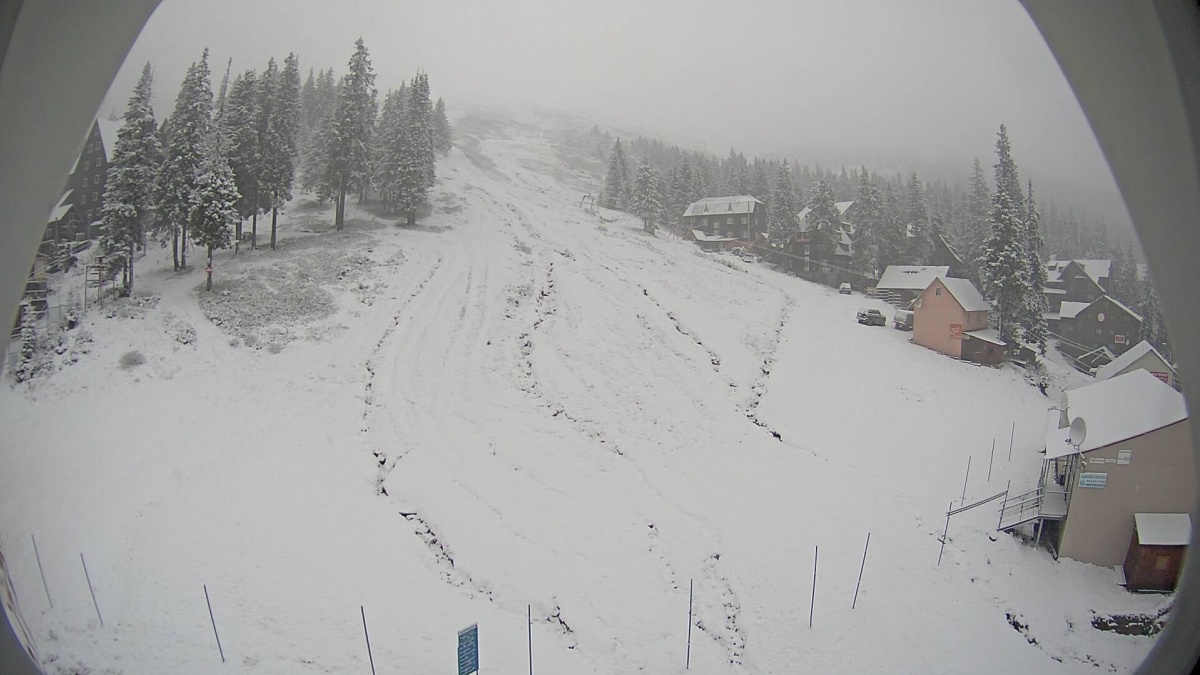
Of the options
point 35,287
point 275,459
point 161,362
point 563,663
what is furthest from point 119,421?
point 563,663

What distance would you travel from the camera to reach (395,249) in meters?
5.62

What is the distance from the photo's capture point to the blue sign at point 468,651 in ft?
10.3

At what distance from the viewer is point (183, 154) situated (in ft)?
14.0

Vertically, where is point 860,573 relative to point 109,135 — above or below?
below

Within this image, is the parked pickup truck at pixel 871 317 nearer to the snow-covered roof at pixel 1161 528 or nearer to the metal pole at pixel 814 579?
the metal pole at pixel 814 579

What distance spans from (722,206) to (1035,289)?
8.94ft

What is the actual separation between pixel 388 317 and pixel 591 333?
6.21 feet

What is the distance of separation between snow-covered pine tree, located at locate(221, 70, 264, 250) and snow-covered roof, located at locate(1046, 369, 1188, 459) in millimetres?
6240

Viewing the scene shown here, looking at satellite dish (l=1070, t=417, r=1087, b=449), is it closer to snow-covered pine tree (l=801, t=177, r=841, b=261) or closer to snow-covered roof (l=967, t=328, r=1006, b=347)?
snow-covered roof (l=967, t=328, r=1006, b=347)

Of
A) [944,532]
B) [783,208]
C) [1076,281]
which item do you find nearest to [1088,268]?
[1076,281]

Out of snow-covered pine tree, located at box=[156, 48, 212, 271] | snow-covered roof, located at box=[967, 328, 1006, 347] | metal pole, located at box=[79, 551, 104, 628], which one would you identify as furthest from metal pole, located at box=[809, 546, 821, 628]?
snow-covered pine tree, located at box=[156, 48, 212, 271]

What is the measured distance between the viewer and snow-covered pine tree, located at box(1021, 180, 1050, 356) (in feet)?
13.2

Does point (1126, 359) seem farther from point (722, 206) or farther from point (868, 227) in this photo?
point (722, 206)

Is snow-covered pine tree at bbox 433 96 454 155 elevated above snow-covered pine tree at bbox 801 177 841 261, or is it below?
above
